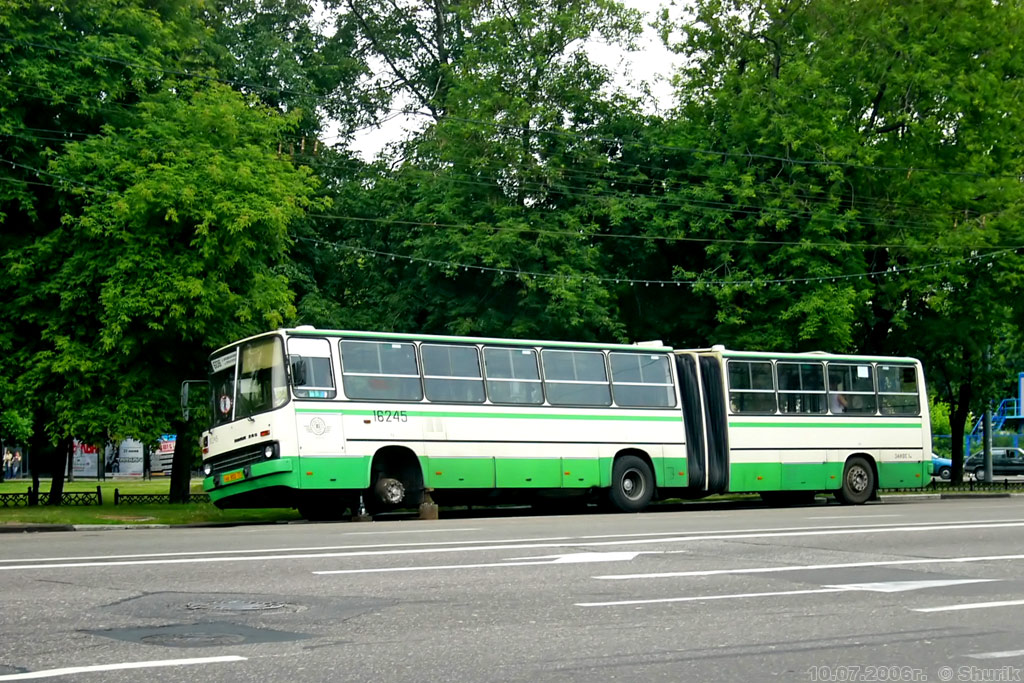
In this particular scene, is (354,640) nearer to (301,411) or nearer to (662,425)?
(301,411)

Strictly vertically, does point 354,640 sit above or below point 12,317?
below

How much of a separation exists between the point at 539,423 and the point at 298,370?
16.9 ft

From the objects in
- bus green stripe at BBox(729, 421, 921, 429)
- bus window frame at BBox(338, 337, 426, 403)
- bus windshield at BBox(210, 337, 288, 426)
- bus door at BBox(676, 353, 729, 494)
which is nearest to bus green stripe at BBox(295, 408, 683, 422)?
bus window frame at BBox(338, 337, 426, 403)

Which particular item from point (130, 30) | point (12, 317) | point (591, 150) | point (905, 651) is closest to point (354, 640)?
point (905, 651)

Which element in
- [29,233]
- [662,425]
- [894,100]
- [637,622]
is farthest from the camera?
[894,100]

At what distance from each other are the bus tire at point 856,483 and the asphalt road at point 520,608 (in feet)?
44.2

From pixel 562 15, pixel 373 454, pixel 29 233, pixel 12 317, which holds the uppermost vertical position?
pixel 562 15

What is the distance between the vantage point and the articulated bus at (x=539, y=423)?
23141 millimetres

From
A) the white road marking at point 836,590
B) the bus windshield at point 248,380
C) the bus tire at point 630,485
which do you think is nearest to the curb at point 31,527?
the bus windshield at point 248,380

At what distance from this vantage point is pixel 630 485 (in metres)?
26.9

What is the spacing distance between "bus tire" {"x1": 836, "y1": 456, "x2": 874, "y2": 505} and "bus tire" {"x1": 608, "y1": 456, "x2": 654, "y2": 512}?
521cm

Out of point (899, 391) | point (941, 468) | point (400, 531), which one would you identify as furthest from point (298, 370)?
point (941, 468)

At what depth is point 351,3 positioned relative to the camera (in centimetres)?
4850

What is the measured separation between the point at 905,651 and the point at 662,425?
19794mm
